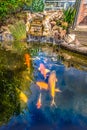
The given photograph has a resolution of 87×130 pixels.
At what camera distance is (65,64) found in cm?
Answer: 1616

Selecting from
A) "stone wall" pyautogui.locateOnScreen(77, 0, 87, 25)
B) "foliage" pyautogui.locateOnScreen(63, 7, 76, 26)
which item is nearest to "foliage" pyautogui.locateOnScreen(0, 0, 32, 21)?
"foliage" pyautogui.locateOnScreen(63, 7, 76, 26)

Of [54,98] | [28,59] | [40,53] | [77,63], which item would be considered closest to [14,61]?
[28,59]

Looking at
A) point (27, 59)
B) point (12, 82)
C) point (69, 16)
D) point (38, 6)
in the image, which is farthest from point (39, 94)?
point (38, 6)

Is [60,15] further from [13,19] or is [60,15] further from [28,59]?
[28,59]

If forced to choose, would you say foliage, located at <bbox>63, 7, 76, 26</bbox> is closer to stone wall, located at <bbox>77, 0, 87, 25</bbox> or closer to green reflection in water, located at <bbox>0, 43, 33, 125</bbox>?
stone wall, located at <bbox>77, 0, 87, 25</bbox>

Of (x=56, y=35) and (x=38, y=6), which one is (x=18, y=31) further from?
(x=38, y=6)

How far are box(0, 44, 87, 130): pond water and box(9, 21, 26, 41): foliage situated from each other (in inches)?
118

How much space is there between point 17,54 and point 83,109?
666 centimetres

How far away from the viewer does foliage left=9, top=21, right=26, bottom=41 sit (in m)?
19.8

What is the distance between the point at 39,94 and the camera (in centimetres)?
1246

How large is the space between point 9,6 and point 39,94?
388 inches

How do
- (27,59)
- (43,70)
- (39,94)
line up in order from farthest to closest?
(27,59) < (43,70) < (39,94)

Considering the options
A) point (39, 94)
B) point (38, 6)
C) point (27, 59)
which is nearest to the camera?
point (39, 94)

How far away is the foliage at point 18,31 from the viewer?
65.0ft
